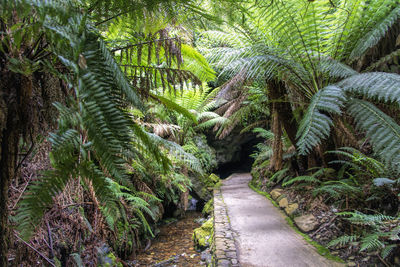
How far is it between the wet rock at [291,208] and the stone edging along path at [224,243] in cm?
76

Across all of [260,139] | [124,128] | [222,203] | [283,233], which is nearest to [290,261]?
[283,233]

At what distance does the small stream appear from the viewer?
9.92 feet

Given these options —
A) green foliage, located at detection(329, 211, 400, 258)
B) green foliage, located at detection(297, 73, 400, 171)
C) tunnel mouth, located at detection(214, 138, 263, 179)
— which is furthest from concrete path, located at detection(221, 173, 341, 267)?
tunnel mouth, located at detection(214, 138, 263, 179)

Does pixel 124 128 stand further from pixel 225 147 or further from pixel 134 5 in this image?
pixel 225 147

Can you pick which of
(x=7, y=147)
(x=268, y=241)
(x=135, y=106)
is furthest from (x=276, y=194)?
(x=7, y=147)

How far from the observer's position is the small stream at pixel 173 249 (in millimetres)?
3025

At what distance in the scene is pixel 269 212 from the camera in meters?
3.26

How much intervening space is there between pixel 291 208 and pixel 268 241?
2.92ft

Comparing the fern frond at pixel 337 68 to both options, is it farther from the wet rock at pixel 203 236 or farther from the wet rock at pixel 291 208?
the wet rock at pixel 203 236

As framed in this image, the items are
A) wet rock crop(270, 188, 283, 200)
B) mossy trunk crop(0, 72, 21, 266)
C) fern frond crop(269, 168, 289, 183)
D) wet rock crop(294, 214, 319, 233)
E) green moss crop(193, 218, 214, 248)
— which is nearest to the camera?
mossy trunk crop(0, 72, 21, 266)

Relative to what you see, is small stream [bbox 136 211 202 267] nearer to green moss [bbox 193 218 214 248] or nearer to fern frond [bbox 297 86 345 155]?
green moss [bbox 193 218 214 248]

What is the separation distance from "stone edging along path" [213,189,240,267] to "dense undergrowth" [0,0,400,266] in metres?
0.72

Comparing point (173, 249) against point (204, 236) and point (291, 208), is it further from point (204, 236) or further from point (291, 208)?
point (291, 208)

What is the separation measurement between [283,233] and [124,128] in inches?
93.7
